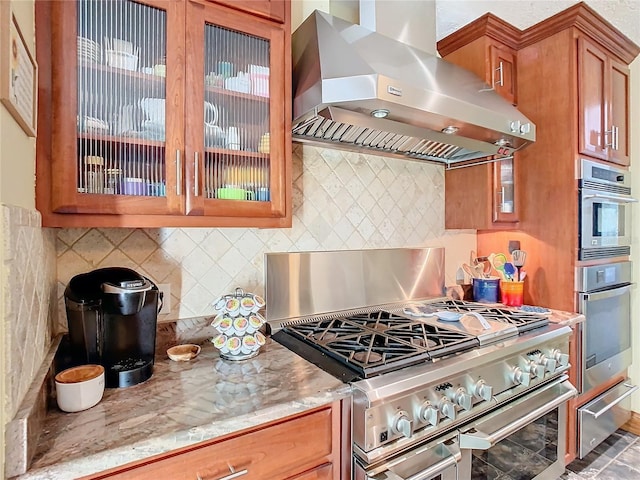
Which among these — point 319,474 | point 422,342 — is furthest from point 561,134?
point 319,474

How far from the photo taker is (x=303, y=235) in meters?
1.69

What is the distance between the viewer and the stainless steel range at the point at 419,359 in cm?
106

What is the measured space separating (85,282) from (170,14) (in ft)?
2.84

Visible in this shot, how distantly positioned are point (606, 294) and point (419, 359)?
1.58 meters

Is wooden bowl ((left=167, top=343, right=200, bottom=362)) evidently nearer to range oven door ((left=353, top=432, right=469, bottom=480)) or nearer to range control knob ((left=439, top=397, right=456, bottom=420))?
range oven door ((left=353, top=432, right=469, bottom=480))

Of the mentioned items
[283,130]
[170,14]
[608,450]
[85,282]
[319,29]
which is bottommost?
[608,450]

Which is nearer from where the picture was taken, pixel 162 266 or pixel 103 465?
pixel 103 465

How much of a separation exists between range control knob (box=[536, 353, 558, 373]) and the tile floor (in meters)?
0.81

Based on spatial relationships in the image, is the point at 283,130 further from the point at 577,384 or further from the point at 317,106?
the point at 577,384

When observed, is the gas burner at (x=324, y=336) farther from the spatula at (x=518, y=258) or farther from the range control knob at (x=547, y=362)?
the spatula at (x=518, y=258)

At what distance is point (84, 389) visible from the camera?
88 cm

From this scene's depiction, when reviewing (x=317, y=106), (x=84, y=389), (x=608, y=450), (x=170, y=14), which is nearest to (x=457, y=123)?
(x=317, y=106)

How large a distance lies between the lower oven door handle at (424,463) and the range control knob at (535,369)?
52cm

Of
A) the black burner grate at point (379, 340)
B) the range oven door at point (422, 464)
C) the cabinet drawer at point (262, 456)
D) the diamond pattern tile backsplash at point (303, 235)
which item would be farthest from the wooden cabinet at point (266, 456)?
the diamond pattern tile backsplash at point (303, 235)
